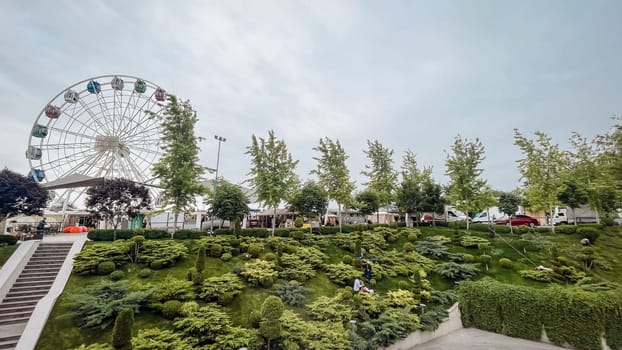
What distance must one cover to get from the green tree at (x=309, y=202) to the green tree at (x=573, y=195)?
2379 centimetres

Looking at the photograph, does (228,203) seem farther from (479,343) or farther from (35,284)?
(479,343)

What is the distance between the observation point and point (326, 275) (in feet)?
53.4

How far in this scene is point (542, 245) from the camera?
2175 cm

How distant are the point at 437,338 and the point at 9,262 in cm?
Result: 2136

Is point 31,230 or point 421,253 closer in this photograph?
point 31,230

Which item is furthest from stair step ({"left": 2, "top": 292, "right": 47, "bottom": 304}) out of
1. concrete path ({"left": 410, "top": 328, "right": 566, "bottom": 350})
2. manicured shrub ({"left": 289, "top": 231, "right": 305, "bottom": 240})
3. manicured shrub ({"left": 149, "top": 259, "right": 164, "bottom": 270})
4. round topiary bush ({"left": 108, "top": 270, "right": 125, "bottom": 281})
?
concrete path ({"left": 410, "top": 328, "right": 566, "bottom": 350})

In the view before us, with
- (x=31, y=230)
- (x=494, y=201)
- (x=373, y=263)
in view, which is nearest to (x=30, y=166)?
(x=31, y=230)

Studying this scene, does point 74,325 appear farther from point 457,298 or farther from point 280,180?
point 457,298

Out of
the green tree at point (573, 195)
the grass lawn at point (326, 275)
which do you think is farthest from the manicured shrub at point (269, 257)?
the green tree at point (573, 195)

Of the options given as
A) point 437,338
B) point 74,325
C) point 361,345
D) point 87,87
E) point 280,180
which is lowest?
point 437,338

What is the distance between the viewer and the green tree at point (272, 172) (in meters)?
22.2

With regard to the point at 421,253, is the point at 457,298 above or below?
below

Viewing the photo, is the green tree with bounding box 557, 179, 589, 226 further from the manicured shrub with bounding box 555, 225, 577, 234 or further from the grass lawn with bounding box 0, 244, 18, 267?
the grass lawn with bounding box 0, 244, 18, 267

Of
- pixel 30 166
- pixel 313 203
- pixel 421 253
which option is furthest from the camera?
pixel 30 166
